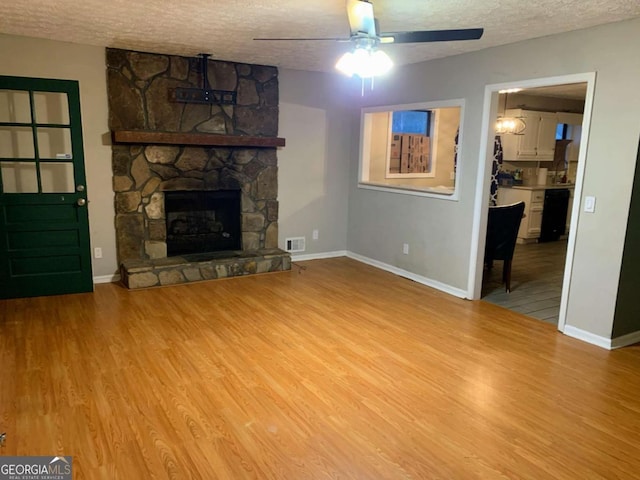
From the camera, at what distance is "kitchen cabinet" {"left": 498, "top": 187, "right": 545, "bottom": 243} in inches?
289

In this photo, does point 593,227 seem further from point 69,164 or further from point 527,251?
point 69,164

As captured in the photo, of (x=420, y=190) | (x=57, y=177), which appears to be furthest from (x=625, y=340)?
(x=57, y=177)

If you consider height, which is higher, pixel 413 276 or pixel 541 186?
pixel 541 186

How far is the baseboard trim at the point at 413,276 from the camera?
489 cm

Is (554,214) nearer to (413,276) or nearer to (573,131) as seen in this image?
(573,131)

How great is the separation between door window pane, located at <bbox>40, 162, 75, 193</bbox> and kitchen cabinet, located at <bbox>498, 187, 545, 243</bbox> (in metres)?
6.20

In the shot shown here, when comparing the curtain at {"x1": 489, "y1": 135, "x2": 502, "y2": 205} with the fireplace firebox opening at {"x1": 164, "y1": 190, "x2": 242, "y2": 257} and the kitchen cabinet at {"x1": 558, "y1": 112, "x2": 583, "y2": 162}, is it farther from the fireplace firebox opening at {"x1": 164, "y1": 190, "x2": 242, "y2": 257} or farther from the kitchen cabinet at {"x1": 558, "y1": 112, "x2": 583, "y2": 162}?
the fireplace firebox opening at {"x1": 164, "y1": 190, "x2": 242, "y2": 257}

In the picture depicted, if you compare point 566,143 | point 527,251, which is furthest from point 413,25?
point 566,143

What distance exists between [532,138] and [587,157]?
412cm

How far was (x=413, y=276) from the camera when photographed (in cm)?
545

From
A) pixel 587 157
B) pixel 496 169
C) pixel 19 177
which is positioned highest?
pixel 587 157

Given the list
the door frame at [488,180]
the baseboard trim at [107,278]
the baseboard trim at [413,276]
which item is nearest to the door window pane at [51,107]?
the baseboard trim at [107,278]

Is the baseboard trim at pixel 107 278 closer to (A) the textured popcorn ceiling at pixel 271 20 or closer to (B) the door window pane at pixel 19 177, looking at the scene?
(B) the door window pane at pixel 19 177

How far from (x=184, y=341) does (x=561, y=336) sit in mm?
3008
